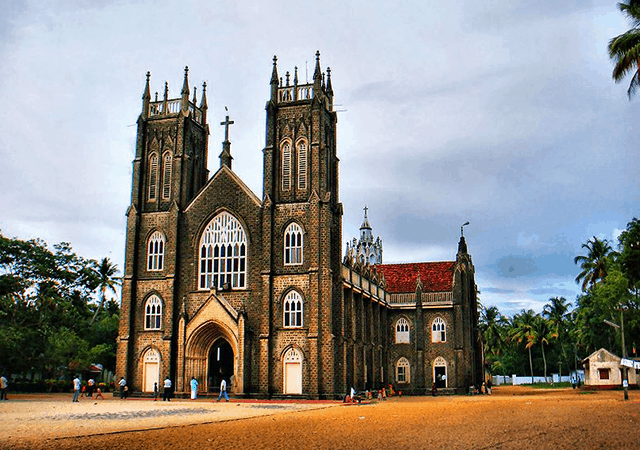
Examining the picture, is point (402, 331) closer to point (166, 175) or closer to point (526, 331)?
point (166, 175)

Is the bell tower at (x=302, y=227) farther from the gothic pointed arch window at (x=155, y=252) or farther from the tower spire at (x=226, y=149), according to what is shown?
the gothic pointed arch window at (x=155, y=252)

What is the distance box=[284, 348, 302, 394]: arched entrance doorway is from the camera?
1566 inches

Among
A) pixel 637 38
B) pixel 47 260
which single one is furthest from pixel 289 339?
pixel 637 38

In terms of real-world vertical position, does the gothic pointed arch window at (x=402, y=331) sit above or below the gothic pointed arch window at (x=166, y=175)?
below

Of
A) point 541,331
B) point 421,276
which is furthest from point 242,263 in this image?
point 541,331

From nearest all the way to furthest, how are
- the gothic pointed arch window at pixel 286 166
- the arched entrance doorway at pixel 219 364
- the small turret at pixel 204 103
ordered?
the gothic pointed arch window at pixel 286 166, the arched entrance doorway at pixel 219 364, the small turret at pixel 204 103

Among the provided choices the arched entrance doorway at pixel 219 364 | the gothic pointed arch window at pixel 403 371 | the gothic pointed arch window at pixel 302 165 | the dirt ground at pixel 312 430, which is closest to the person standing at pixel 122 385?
the arched entrance doorway at pixel 219 364

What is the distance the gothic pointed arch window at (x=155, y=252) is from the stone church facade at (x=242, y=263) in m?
0.07

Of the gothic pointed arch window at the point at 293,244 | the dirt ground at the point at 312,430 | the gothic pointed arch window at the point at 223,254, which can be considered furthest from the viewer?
the gothic pointed arch window at the point at 223,254

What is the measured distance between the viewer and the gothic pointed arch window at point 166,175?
44.7 meters

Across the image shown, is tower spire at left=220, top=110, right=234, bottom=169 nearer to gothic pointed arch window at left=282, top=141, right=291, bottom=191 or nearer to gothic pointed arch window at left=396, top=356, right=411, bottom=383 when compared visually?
gothic pointed arch window at left=282, top=141, right=291, bottom=191

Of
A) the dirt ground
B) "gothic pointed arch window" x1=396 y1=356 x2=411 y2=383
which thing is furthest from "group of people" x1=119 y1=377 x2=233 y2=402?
"gothic pointed arch window" x1=396 y1=356 x2=411 y2=383

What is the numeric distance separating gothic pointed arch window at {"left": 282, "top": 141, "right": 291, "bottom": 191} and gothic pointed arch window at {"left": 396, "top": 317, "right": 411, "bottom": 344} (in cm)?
2017

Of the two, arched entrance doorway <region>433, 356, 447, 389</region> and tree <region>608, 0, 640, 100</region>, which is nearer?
tree <region>608, 0, 640, 100</region>
